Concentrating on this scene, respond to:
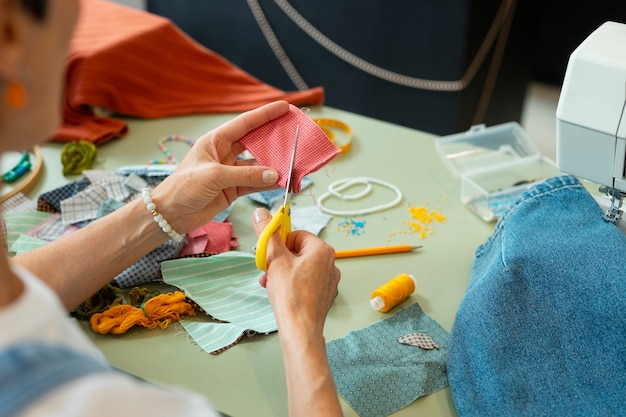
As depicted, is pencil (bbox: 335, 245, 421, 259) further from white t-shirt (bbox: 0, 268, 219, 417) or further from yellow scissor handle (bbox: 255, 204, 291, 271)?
Result: white t-shirt (bbox: 0, 268, 219, 417)

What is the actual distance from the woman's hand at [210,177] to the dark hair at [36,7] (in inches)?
25.4

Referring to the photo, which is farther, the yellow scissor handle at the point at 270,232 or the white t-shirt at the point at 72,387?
the yellow scissor handle at the point at 270,232

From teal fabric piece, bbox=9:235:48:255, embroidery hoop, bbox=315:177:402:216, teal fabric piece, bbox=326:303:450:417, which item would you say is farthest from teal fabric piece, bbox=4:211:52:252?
teal fabric piece, bbox=326:303:450:417

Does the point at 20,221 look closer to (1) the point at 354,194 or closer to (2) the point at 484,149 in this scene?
(1) the point at 354,194

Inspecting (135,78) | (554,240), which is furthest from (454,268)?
(135,78)

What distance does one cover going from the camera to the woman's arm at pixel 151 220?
4.17 feet

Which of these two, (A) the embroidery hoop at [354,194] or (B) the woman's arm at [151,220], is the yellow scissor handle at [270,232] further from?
(A) the embroidery hoop at [354,194]

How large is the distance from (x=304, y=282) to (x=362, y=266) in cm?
A: 34

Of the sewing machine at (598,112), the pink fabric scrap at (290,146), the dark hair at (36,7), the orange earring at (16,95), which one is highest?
the dark hair at (36,7)

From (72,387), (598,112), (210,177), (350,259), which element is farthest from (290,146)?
(72,387)

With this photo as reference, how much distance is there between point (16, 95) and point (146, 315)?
0.67 metres

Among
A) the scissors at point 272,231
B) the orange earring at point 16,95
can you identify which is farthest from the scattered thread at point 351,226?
the orange earring at point 16,95

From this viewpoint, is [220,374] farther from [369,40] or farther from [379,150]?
[369,40]

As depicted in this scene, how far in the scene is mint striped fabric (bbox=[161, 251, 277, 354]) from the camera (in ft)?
4.08
